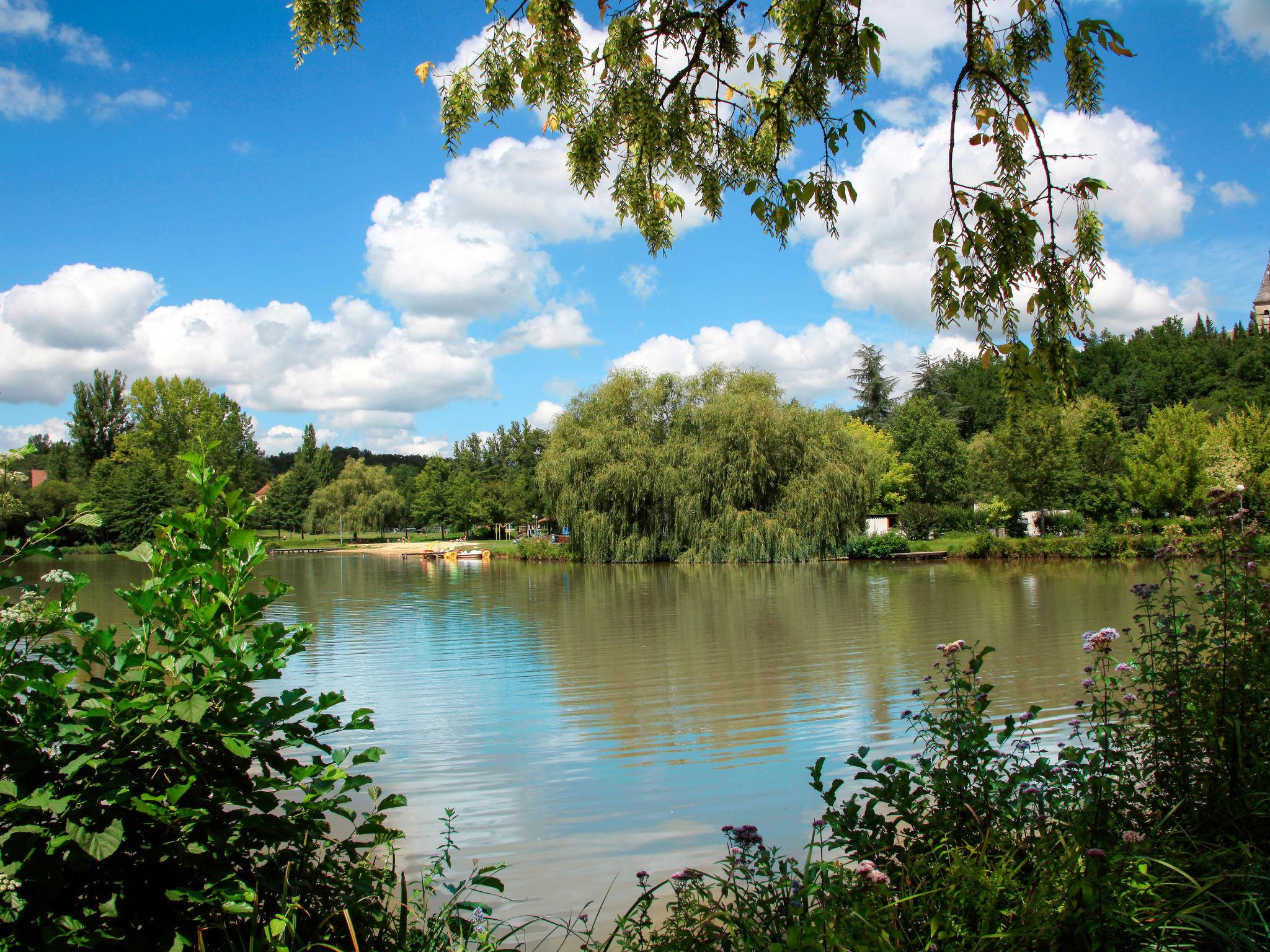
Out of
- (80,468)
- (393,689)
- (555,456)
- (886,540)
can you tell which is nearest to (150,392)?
(80,468)

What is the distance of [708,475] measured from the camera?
31781 mm

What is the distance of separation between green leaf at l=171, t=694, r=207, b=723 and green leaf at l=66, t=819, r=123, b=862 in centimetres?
25

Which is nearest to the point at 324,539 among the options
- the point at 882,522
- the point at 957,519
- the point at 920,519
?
the point at 882,522

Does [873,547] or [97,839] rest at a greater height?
[97,839]

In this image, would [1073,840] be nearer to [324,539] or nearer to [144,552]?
[144,552]

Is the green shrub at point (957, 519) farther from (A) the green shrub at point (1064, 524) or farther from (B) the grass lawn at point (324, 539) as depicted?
(B) the grass lawn at point (324, 539)

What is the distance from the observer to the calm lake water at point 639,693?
4957mm

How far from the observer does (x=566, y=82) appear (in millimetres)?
4418

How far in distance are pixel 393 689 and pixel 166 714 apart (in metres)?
8.12

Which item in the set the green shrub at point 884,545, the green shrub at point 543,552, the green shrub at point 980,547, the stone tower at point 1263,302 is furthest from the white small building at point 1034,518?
the stone tower at point 1263,302

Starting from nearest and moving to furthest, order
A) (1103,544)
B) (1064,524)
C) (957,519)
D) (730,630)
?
(730,630) → (1103,544) → (1064,524) → (957,519)

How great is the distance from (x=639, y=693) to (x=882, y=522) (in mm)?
35386

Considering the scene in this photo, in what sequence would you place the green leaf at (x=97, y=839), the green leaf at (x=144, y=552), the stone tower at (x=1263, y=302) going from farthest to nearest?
1. the stone tower at (x=1263, y=302)
2. the green leaf at (x=144, y=552)
3. the green leaf at (x=97, y=839)

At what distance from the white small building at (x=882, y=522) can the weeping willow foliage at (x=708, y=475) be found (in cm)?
780
